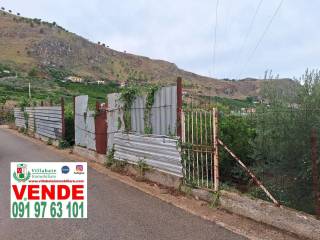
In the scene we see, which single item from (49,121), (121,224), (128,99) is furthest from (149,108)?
(49,121)

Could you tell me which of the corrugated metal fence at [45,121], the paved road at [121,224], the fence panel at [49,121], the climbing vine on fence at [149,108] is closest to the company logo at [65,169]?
the paved road at [121,224]

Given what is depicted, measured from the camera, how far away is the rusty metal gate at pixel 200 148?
27.5 feet

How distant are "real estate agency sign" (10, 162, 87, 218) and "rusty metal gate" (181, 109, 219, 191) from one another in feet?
7.68

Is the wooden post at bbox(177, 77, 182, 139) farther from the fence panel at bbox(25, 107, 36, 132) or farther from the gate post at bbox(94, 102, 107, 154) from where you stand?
the fence panel at bbox(25, 107, 36, 132)

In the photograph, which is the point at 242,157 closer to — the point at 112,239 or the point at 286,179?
the point at 286,179

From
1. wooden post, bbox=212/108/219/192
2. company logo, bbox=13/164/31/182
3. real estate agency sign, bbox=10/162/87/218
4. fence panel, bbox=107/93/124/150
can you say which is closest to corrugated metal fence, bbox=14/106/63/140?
fence panel, bbox=107/93/124/150

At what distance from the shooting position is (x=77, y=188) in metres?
7.84

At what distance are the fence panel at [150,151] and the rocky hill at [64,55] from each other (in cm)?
10371

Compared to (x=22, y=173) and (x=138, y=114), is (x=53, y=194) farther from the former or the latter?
(x=138, y=114)

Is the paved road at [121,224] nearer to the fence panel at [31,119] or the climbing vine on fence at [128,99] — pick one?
the climbing vine on fence at [128,99]

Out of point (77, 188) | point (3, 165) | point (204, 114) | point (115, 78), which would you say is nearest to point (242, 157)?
point (204, 114)

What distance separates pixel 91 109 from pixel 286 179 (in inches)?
381

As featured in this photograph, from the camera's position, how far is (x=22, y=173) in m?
8.71

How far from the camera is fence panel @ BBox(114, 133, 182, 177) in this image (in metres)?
9.72
